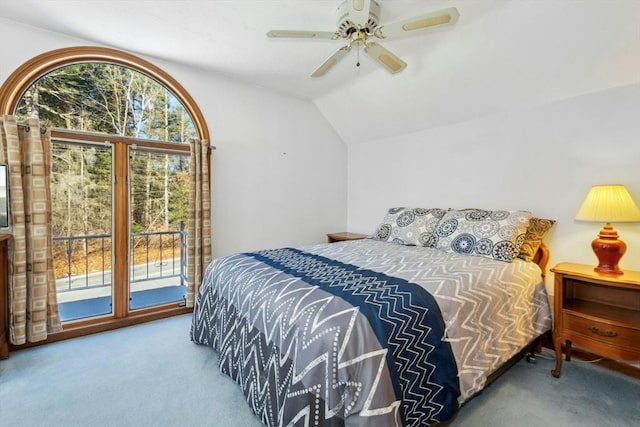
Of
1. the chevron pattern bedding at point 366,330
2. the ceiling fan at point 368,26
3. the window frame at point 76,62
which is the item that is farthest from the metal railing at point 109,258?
the ceiling fan at point 368,26

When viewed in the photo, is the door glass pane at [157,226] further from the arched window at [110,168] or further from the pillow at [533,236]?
the pillow at [533,236]

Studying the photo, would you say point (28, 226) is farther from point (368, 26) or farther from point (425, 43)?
point (425, 43)

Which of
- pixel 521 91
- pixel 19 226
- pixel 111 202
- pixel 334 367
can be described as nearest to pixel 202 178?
pixel 111 202

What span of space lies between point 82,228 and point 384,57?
10.3 feet

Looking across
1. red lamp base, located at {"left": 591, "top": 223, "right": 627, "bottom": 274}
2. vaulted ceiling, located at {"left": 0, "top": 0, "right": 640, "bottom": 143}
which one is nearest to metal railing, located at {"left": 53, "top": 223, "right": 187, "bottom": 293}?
vaulted ceiling, located at {"left": 0, "top": 0, "right": 640, "bottom": 143}

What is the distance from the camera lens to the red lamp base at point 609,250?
209cm

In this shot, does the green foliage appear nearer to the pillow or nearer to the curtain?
the curtain

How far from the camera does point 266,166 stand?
12.5ft

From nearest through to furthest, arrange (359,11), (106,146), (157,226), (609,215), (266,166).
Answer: (359,11)
(609,215)
(106,146)
(157,226)
(266,166)

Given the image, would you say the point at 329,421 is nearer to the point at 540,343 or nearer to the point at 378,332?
the point at 378,332

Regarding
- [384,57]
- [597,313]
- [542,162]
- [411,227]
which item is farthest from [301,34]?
[597,313]

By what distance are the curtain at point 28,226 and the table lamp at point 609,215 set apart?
4.24 metres

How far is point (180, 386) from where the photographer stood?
6.46ft

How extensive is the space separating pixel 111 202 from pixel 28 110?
0.98 metres
